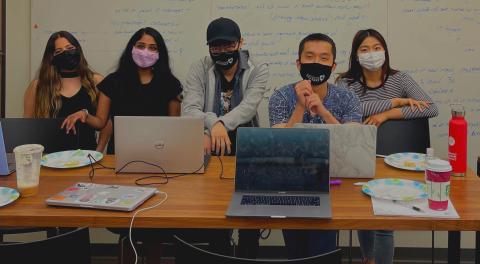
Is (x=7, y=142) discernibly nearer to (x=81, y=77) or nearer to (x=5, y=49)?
(x=81, y=77)

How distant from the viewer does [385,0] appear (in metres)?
2.90

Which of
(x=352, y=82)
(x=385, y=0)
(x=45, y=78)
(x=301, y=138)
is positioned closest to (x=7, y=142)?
(x=45, y=78)

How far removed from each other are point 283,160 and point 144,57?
1276 mm

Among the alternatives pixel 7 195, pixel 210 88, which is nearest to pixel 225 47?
pixel 210 88

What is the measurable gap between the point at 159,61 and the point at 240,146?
3.92 ft

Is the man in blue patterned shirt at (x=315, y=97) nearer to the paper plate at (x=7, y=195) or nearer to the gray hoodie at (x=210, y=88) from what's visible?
the gray hoodie at (x=210, y=88)

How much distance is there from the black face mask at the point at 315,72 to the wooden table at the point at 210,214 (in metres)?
0.61

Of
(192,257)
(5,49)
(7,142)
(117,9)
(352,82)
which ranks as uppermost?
(117,9)

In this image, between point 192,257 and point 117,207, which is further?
point 117,207

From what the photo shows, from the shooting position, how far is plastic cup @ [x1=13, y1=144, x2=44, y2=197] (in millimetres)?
1470

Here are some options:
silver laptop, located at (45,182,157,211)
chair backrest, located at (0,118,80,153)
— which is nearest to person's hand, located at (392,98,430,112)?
silver laptop, located at (45,182,157,211)

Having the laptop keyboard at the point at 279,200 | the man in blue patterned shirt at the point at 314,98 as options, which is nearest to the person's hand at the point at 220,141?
the man in blue patterned shirt at the point at 314,98

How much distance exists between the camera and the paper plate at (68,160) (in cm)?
183

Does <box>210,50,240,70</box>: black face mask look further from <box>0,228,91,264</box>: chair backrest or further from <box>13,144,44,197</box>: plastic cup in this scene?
<box>0,228,91,264</box>: chair backrest
